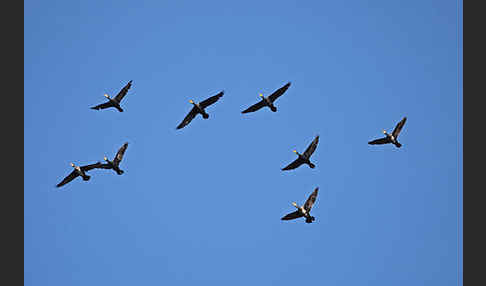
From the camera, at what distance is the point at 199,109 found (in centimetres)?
5903

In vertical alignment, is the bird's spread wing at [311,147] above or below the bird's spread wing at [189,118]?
below

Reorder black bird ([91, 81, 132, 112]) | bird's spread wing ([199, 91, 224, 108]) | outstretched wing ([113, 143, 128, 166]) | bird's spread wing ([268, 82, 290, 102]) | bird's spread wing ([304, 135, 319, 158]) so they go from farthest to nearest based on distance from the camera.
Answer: black bird ([91, 81, 132, 112]) < bird's spread wing ([268, 82, 290, 102]) < bird's spread wing ([199, 91, 224, 108]) < outstretched wing ([113, 143, 128, 166]) < bird's spread wing ([304, 135, 319, 158])

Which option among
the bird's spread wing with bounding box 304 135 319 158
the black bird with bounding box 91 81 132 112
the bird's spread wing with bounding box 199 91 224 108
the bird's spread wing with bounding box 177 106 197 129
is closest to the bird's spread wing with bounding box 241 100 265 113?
the bird's spread wing with bounding box 199 91 224 108

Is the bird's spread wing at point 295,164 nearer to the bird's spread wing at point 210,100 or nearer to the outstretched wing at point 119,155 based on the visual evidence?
the bird's spread wing at point 210,100

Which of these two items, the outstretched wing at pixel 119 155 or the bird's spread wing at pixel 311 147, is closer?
the bird's spread wing at pixel 311 147

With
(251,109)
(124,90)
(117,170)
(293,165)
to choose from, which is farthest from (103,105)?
(293,165)

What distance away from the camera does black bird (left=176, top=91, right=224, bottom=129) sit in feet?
192

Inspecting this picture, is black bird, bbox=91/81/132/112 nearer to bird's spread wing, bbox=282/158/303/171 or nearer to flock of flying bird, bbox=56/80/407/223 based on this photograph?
flock of flying bird, bbox=56/80/407/223

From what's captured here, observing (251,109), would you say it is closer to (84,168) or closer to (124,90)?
(124,90)

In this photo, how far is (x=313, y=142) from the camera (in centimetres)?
5753

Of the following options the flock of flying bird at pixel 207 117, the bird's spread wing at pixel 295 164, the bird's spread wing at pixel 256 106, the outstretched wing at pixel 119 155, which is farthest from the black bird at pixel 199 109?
the bird's spread wing at pixel 295 164

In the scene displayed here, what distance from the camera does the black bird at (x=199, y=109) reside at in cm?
5841

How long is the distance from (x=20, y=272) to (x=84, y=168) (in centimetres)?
987

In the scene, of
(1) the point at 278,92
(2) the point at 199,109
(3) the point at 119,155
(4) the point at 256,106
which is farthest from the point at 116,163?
(1) the point at 278,92
